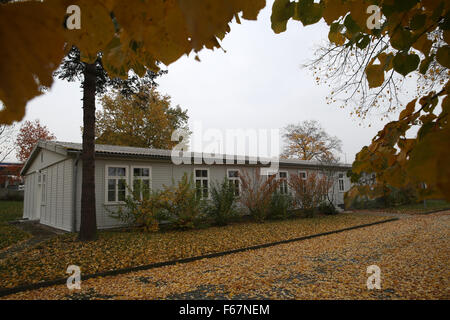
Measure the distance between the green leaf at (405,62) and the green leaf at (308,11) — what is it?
53 centimetres

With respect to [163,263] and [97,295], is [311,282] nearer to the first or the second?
[163,263]

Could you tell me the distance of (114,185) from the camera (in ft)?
40.5

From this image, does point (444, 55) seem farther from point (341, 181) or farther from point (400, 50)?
point (341, 181)

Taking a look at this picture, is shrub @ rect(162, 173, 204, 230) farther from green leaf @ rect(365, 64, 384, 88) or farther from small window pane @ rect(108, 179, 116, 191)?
green leaf @ rect(365, 64, 384, 88)

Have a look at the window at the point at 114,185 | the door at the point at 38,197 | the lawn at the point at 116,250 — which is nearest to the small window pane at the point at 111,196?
the window at the point at 114,185

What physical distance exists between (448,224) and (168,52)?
1717 centimetres

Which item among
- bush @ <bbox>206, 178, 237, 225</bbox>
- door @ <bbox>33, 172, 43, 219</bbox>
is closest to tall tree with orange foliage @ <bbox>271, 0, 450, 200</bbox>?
bush @ <bbox>206, 178, 237, 225</bbox>

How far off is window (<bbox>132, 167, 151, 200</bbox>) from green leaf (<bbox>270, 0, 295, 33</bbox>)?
11014 mm

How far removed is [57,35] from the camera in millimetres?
467

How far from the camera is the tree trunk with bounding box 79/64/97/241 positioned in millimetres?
9125

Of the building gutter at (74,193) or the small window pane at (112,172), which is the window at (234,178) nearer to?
the small window pane at (112,172)

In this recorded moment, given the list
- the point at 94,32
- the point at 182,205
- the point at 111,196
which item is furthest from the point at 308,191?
the point at 94,32

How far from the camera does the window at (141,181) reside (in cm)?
1138

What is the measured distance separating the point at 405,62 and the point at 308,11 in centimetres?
64
